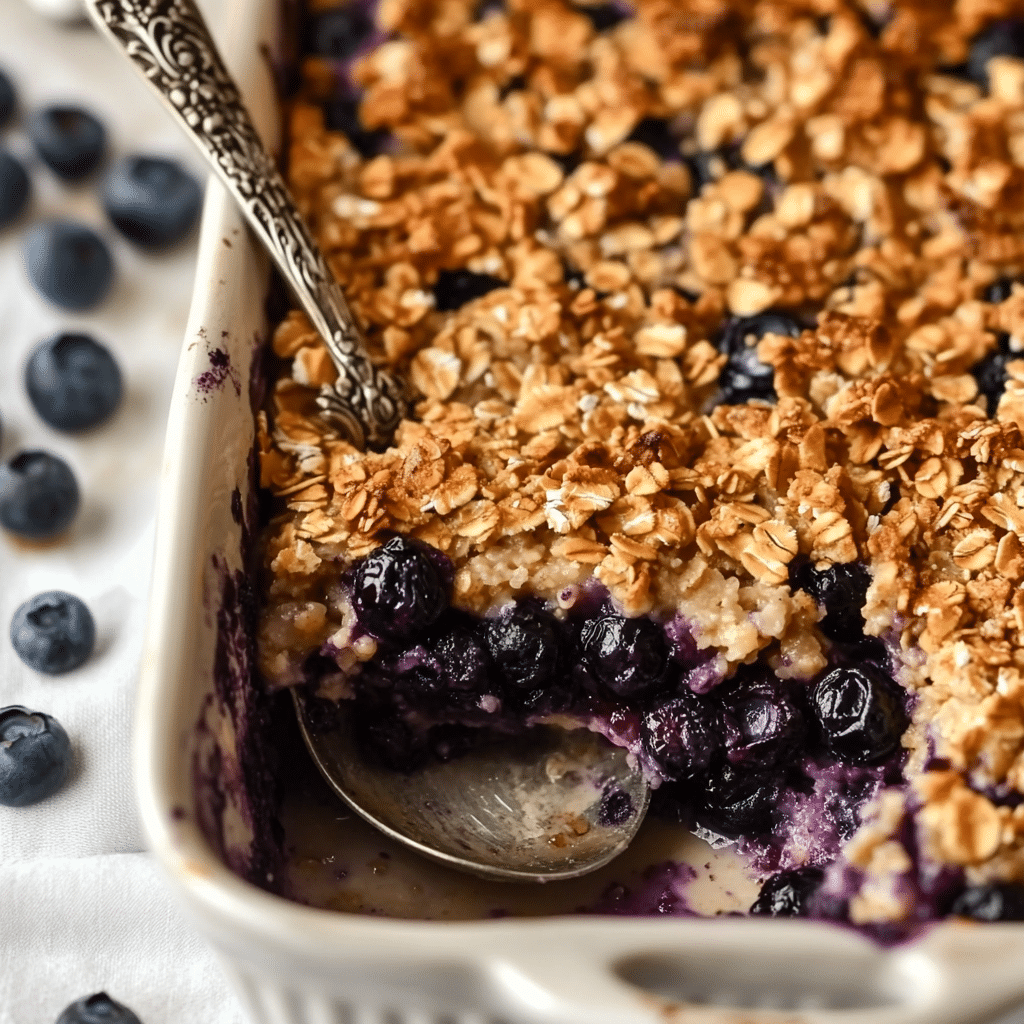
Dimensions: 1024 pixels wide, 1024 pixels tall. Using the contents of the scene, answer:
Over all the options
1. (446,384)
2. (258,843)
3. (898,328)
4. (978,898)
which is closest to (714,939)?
(978,898)

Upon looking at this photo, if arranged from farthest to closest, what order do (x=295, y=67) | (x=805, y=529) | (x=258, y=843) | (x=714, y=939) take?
1. (x=295, y=67)
2. (x=805, y=529)
3. (x=258, y=843)
4. (x=714, y=939)

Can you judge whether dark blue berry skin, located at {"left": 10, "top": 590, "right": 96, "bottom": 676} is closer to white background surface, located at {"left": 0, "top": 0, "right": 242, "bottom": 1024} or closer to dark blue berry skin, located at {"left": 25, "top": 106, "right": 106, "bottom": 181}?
white background surface, located at {"left": 0, "top": 0, "right": 242, "bottom": 1024}

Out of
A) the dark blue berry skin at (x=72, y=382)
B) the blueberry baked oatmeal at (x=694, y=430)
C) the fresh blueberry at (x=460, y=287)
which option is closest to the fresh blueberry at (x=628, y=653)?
the blueberry baked oatmeal at (x=694, y=430)

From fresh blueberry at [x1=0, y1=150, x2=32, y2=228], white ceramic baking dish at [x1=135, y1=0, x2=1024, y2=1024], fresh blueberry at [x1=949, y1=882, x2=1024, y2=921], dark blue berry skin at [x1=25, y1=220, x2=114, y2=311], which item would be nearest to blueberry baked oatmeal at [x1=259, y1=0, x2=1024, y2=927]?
fresh blueberry at [x1=949, y1=882, x2=1024, y2=921]

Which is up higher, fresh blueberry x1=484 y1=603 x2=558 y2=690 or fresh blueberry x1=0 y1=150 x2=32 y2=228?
fresh blueberry x1=0 y1=150 x2=32 y2=228

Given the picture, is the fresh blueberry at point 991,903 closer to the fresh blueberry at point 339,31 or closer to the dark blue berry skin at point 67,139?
the fresh blueberry at point 339,31

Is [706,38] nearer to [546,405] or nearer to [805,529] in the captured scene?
[546,405]
